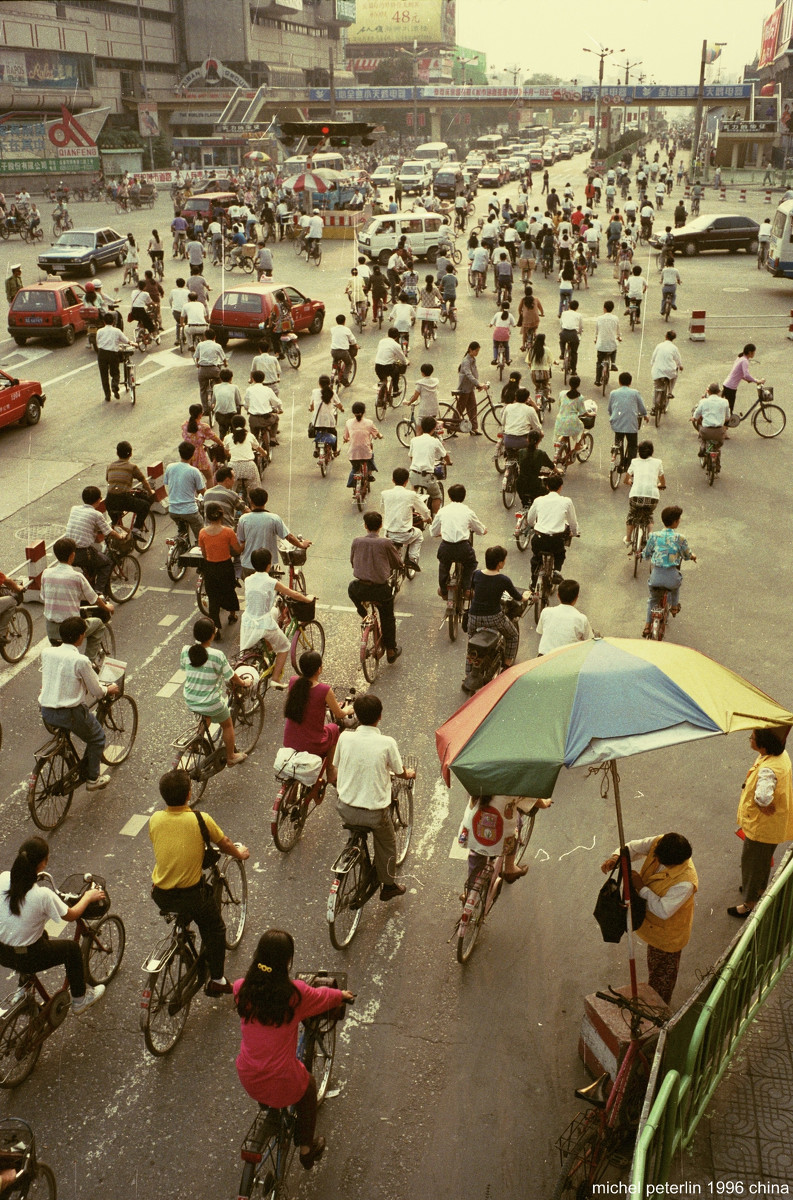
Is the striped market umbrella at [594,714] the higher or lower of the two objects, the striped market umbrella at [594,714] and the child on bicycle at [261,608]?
the higher

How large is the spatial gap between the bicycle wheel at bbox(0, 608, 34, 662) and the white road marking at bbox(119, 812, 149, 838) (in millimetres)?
3258

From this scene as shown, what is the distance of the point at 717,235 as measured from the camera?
36906mm

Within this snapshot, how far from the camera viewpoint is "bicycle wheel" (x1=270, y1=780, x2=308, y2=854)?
7.48 metres

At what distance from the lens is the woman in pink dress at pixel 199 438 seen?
1352 centimetres

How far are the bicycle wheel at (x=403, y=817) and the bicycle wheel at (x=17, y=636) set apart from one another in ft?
16.8

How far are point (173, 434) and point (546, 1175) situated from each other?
580 inches

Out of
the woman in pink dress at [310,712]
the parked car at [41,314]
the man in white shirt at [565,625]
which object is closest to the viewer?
the woman in pink dress at [310,712]

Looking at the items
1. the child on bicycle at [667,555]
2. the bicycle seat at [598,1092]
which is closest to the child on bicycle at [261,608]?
the child on bicycle at [667,555]

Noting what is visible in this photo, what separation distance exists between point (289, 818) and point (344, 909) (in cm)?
114

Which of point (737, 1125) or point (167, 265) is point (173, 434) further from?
point (167, 265)

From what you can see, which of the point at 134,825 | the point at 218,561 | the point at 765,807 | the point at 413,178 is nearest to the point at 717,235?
the point at 413,178

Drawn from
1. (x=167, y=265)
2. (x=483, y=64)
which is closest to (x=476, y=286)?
(x=167, y=265)

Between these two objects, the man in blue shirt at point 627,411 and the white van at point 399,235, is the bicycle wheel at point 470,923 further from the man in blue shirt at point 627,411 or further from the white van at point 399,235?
the white van at point 399,235

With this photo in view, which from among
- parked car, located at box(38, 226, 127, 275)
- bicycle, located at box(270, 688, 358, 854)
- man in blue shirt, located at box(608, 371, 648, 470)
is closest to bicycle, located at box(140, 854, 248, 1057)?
bicycle, located at box(270, 688, 358, 854)
